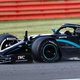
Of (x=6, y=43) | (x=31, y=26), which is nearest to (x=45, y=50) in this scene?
(x=6, y=43)

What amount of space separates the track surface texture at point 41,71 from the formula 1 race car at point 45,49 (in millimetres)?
193

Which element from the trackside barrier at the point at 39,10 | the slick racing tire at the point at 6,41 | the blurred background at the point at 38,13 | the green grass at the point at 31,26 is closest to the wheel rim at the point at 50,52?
the slick racing tire at the point at 6,41

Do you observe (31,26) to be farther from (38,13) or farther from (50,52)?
(50,52)

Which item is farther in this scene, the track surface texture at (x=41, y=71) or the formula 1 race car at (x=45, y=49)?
the formula 1 race car at (x=45, y=49)

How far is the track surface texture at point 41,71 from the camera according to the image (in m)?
7.73

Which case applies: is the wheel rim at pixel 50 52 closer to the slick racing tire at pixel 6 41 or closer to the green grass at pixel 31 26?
the slick racing tire at pixel 6 41

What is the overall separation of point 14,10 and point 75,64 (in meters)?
9.90

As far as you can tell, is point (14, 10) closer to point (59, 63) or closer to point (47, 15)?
point (47, 15)

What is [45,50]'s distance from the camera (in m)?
9.62

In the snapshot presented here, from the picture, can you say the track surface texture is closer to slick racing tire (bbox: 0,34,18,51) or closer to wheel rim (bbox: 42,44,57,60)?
wheel rim (bbox: 42,44,57,60)

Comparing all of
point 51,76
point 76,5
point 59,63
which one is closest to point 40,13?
point 76,5

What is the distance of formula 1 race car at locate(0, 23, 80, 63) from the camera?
9.51 m

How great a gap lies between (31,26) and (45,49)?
8227 mm

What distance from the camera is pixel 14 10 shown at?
18891 millimetres
